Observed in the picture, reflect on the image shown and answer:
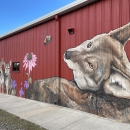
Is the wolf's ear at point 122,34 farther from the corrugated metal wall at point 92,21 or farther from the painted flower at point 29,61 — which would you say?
the painted flower at point 29,61

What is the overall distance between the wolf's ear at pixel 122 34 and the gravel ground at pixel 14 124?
3.23 meters

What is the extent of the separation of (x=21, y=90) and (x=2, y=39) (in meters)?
4.11

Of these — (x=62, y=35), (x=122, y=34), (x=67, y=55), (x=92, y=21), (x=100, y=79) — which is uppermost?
(x=92, y=21)

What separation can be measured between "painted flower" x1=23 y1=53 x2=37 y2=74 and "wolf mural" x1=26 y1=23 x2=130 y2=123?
190 centimetres

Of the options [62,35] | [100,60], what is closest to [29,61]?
[62,35]

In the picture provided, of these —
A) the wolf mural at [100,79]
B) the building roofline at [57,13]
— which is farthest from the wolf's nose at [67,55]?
the building roofline at [57,13]

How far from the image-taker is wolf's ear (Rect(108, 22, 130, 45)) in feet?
14.5

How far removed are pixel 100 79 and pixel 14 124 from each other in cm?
283

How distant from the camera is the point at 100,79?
506 centimetres

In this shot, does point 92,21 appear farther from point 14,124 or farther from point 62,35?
point 14,124

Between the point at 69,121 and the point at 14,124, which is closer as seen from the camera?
the point at 14,124

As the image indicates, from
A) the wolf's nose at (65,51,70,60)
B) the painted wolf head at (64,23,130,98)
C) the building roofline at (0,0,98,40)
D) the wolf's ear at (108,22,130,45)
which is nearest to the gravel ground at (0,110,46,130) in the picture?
the painted wolf head at (64,23,130,98)

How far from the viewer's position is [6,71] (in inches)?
402

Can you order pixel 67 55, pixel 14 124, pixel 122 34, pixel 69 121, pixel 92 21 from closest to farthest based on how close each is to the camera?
pixel 14 124 → pixel 69 121 → pixel 122 34 → pixel 92 21 → pixel 67 55
